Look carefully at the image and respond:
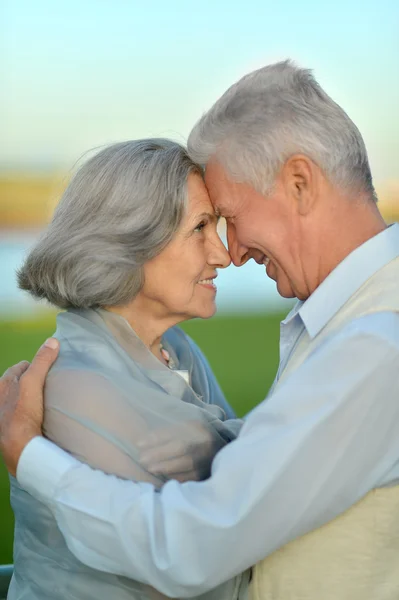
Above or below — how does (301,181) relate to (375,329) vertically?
above

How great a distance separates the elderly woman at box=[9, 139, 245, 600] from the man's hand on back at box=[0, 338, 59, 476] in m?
0.03

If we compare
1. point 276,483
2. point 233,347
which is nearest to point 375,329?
point 276,483

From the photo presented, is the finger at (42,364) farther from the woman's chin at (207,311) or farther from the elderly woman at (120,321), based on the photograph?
the woman's chin at (207,311)

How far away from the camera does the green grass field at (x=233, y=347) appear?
979 cm

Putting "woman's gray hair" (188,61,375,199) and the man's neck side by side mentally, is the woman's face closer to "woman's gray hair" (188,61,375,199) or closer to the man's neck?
"woman's gray hair" (188,61,375,199)

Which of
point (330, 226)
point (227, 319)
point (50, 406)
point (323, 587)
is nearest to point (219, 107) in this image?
point (330, 226)

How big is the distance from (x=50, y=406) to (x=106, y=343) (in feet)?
0.72

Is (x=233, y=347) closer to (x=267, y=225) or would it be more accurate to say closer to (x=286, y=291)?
(x=286, y=291)

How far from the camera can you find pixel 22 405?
2.00 meters

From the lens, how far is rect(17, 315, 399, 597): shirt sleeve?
1.65 m

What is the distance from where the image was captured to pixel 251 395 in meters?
9.53

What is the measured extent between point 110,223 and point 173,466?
607mm

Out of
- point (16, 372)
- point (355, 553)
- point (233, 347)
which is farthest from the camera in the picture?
point (233, 347)

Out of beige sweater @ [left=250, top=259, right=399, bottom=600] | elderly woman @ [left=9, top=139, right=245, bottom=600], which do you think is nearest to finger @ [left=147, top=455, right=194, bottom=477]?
elderly woman @ [left=9, top=139, right=245, bottom=600]
